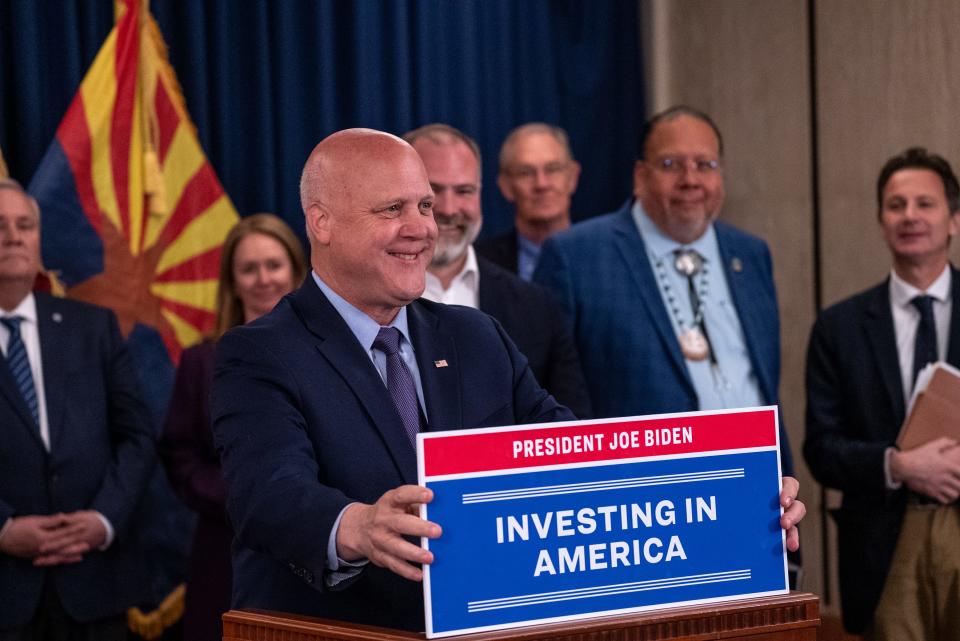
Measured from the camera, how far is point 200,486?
12.8 feet

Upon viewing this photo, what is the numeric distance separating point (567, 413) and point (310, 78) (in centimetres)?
307

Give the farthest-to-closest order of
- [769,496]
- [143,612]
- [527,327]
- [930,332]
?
[143,612] → [930,332] → [527,327] → [769,496]

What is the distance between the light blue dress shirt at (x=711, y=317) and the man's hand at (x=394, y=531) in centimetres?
234

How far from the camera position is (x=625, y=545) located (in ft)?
6.09

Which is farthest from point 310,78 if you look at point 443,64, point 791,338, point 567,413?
point 567,413

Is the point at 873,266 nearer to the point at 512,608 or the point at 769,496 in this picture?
the point at 769,496

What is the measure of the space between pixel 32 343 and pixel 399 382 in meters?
2.03

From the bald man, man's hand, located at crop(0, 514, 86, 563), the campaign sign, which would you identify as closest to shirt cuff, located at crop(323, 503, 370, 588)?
the bald man

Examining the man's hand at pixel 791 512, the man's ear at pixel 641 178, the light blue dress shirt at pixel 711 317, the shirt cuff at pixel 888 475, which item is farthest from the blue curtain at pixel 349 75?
the man's hand at pixel 791 512

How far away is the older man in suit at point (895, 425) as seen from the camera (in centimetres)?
385

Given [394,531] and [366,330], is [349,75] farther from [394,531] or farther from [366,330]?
[394,531]

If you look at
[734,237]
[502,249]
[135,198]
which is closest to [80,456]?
[135,198]

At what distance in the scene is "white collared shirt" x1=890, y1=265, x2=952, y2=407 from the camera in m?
4.11

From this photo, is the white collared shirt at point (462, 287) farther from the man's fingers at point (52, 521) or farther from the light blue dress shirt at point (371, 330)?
the light blue dress shirt at point (371, 330)
